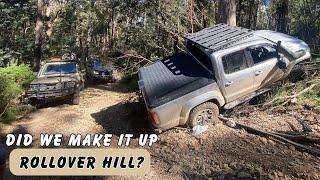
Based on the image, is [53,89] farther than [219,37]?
Yes

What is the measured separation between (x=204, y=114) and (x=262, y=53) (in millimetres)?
2023

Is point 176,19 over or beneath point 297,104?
over

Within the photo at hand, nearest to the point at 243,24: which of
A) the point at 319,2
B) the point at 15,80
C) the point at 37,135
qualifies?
the point at 319,2

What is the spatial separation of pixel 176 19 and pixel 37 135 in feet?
25.4

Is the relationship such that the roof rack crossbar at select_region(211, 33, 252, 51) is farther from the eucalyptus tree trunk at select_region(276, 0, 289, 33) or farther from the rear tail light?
the eucalyptus tree trunk at select_region(276, 0, 289, 33)

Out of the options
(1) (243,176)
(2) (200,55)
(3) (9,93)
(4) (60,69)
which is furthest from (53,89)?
(1) (243,176)

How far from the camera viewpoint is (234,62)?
8.77 meters

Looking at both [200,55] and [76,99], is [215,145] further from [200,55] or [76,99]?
[76,99]

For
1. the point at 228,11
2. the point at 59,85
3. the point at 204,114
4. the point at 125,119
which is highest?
the point at 228,11

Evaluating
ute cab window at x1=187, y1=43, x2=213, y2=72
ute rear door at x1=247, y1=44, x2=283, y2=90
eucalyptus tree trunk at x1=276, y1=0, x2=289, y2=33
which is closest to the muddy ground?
ute rear door at x1=247, y1=44, x2=283, y2=90

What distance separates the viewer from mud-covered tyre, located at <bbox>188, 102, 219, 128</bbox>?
27.7 ft

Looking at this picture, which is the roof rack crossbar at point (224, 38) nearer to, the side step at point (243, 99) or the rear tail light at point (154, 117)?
the side step at point (243, 99)

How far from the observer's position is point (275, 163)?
Result: 21.7 ft

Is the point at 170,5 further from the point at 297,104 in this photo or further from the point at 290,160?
the point at 290,160
